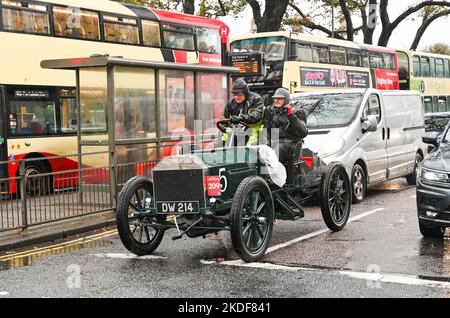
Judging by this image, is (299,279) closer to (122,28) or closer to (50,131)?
(50,131)

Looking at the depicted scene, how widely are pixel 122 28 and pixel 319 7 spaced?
27463 millimetres

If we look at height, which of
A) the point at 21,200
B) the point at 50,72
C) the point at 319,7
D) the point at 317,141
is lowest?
the point at 21,200

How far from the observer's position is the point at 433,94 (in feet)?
111

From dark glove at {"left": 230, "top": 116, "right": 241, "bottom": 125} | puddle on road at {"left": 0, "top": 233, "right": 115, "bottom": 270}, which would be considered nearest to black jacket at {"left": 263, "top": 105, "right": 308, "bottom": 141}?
dark glove at {"left": 230, "top": 116, "right": 241, "bottom": 125}

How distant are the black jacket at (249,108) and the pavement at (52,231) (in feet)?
9.12

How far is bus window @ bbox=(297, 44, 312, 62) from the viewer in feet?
75.2

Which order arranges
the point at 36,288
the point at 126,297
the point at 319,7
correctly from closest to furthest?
the point at 126,297, the point at 36,288, the point at 319,7

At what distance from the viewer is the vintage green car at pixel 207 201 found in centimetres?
683

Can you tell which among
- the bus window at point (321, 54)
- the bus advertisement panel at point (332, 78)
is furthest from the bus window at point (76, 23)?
the bus window at point (321, 54)

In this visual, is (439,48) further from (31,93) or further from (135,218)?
(135,218)

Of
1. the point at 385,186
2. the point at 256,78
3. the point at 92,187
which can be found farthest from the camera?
the point at 256,78

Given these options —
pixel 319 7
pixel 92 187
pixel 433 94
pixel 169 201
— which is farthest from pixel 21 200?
pixel 319 7

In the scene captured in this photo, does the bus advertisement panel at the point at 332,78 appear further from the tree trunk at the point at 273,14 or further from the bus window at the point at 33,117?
the bus window at the point at 33,117

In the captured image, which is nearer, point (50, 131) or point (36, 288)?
point (36, 288)
